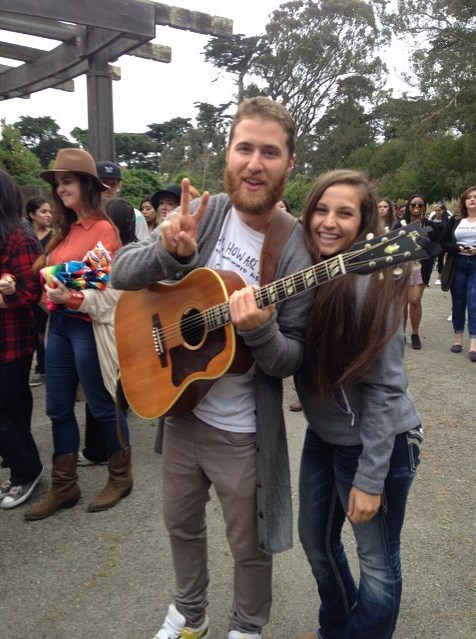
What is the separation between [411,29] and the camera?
29.9 metres

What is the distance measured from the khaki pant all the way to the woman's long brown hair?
425 mm

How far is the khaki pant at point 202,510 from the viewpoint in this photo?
1902 millimetres

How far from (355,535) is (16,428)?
2.13 metres

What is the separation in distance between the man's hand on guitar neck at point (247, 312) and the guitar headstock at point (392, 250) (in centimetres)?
28

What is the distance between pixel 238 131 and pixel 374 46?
122ft

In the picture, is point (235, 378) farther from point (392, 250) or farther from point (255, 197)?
point (392, 250)

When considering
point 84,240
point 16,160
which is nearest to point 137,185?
point 16,160

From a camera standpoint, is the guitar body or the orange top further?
the orange top

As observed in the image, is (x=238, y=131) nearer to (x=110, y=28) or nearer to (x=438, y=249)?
(x=438, y=249)

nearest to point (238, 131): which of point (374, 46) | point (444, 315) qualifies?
point (444, 315)

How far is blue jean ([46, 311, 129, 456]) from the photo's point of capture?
9.62 feet

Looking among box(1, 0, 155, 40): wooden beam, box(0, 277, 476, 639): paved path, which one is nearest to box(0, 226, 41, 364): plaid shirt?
box(0, 277, 476, 639): paved path

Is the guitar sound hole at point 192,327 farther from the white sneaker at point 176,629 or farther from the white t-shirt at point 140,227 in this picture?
the white t-shirt at point 140,227

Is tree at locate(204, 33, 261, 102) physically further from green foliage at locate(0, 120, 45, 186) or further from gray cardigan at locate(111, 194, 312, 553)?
Result: gray cardigan at locate(111, 194, 312, 553)
